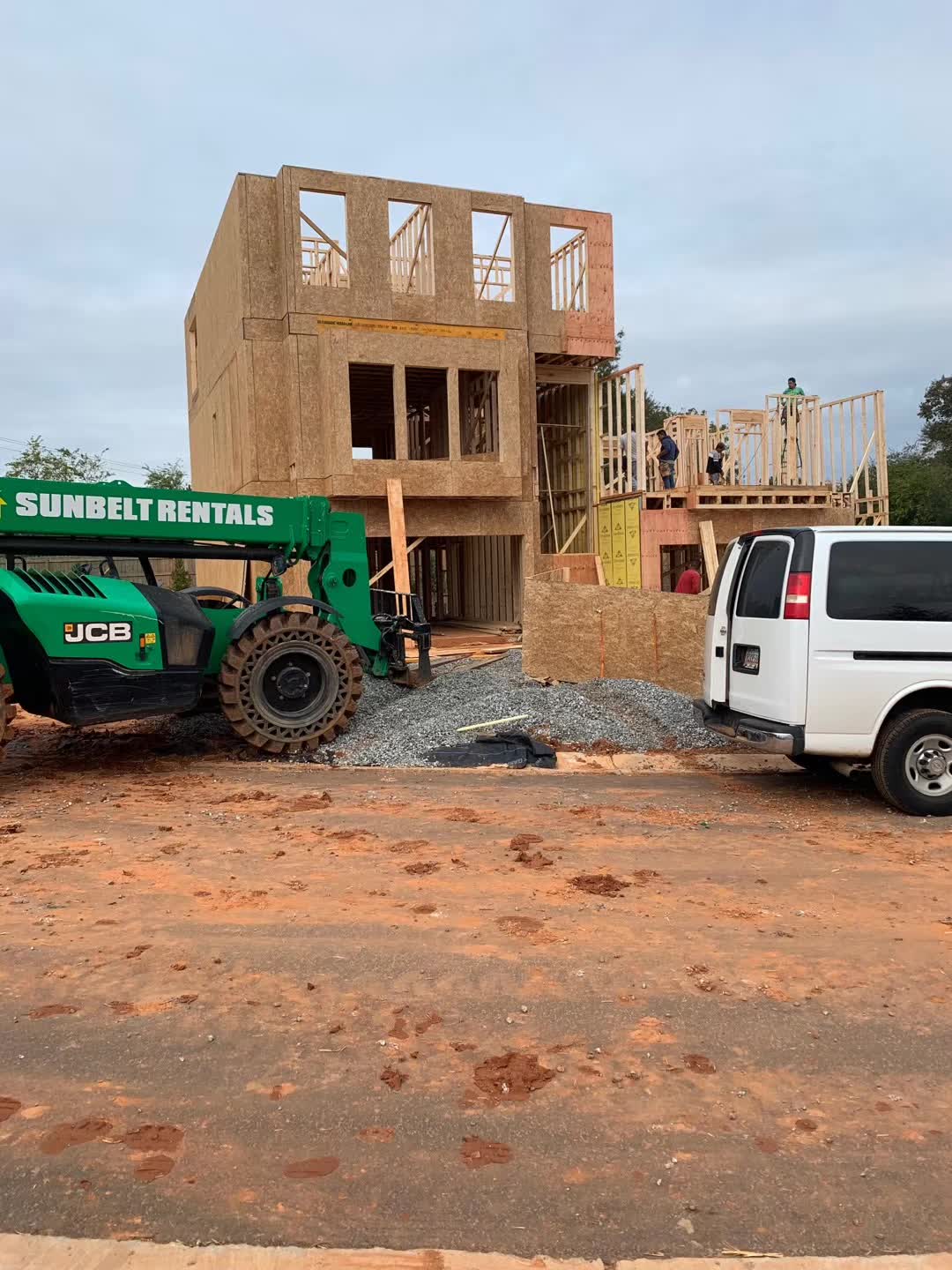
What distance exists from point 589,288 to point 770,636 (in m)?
15.2

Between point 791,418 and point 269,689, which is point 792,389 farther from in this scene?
point 269,689

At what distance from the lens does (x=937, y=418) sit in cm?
5281

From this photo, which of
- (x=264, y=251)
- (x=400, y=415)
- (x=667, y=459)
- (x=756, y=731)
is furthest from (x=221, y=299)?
(x=756, y=731)

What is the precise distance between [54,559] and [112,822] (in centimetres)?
334

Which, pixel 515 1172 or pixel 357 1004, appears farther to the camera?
pixel 357 1004

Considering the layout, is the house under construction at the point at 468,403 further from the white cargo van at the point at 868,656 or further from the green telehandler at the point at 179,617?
the white cargo van at the point at 868,656

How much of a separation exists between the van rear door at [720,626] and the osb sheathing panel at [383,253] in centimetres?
1217

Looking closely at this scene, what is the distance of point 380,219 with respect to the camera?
17.9m

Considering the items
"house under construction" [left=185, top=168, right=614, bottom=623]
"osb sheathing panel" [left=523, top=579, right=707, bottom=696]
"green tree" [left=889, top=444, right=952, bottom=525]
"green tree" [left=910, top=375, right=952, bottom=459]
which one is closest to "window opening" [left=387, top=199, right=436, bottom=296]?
"house under construction" [left=185, top=168, right=614, bottom=623]

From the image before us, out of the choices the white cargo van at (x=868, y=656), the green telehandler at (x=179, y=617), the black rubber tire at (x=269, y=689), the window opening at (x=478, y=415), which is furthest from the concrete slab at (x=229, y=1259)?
the window opening at (x=478, y=415)

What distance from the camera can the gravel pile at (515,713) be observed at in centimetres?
952

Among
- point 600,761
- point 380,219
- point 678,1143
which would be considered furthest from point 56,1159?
point 380,219

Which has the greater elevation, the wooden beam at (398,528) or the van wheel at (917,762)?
the wooden beam at (398,528)

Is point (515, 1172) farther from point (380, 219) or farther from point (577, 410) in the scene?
point (577, 410)
